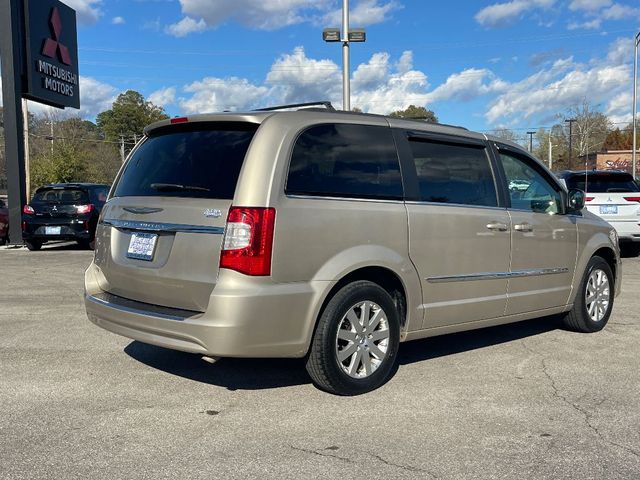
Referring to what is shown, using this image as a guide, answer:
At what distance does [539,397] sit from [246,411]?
6.46 feet

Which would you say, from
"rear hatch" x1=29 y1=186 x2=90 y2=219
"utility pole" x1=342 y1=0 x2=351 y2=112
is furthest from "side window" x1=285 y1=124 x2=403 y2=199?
"utility pole" x1=342 y1=0 x2=351 y2=112

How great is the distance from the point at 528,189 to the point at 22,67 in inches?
625

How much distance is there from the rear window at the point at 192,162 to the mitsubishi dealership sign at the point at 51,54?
48.3 feet

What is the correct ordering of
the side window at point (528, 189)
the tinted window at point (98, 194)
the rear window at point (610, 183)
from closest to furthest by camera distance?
1. the side window at point (528, 189)
2. the rear window at point (610, 183)
3. the tinted window at point (98, 194)

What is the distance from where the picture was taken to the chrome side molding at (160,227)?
152 inches

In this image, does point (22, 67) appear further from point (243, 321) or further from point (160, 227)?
point (243, 321)

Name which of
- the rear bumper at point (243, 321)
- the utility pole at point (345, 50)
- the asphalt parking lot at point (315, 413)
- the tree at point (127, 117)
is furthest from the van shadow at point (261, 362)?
the tree at point (127, 117)

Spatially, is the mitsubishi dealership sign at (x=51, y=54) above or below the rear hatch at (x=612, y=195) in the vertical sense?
above

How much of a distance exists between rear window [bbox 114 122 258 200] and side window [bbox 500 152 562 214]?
2538mm

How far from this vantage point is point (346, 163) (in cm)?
428

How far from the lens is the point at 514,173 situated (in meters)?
5.59

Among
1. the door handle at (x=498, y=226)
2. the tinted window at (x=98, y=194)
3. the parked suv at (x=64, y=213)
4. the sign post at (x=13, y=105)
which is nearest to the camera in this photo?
the door handle at (x=498, y=226)

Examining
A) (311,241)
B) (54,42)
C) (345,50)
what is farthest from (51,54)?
(311,241)

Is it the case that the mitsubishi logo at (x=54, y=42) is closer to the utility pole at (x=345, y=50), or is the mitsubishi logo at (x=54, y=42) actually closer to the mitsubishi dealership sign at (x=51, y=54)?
the mitsubishi dealership sign at (x=51, y=54)
